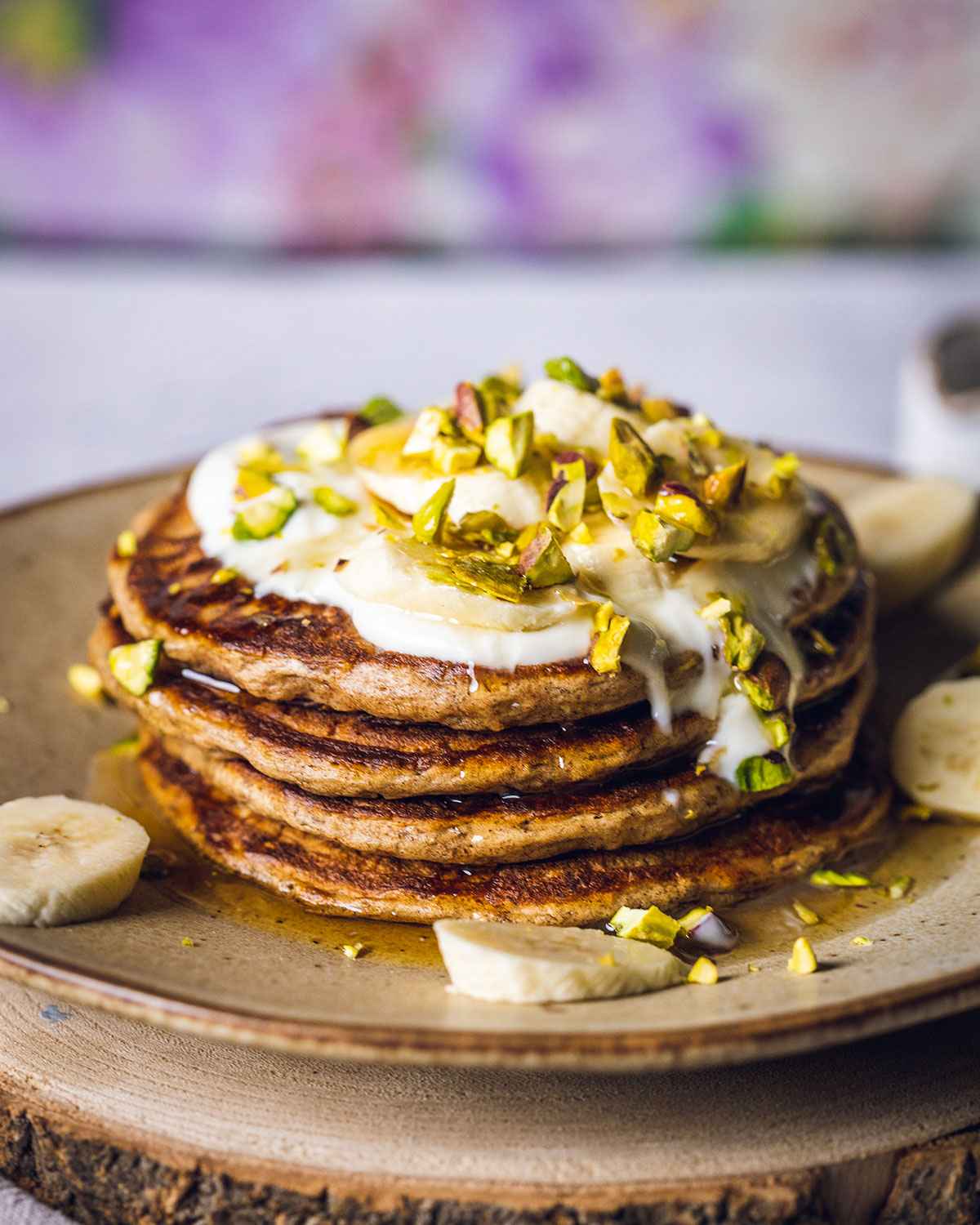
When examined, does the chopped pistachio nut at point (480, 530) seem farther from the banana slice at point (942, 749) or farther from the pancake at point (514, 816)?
the banana slice at point (942, 749)

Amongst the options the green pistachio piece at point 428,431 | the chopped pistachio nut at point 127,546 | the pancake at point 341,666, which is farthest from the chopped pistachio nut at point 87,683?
the green pistachio piece at point 428,431

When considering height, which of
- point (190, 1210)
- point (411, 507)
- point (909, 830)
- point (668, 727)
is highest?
point (411, 507)

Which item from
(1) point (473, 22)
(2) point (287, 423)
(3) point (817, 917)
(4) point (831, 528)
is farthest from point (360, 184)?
(3) point (817, 917)

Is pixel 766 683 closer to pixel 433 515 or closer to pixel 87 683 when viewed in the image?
pixel 433 515

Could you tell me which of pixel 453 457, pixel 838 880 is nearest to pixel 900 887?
pixel 838 880

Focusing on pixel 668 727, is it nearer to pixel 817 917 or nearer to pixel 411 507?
pixel 817 917

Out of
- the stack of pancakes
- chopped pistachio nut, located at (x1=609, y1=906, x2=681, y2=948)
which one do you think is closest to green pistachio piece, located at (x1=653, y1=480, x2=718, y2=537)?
the stack of pancakes

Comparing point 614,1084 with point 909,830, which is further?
point 909,830

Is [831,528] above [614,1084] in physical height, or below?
above

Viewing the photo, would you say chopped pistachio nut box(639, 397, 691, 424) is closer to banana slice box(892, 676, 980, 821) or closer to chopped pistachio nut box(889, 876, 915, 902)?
banana slice box(892, 676, 980, 821)
